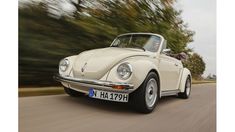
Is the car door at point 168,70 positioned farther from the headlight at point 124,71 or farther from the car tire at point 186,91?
the headlight at point 124,71

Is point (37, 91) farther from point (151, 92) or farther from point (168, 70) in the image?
point (168, 70)

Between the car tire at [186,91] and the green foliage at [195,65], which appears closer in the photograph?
the green foliage at [195,65]

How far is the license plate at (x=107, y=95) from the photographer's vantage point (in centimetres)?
199

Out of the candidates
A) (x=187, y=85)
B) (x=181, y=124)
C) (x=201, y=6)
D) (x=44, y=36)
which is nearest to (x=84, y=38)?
(x=44, y=36)

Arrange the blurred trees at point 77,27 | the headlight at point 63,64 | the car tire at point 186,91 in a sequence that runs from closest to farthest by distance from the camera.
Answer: the blurred trees at point 77,27, the headlight at point 63,64, the car tire at point 186,91

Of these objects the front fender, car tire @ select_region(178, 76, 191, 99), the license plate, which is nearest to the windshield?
the front fender

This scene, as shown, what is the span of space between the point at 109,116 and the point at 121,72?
328 mm

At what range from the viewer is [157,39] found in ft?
7.44

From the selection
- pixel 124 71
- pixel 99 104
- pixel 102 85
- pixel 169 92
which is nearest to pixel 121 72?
pixel 124 71

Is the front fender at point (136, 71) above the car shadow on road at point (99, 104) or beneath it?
above

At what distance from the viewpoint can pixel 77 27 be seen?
1818 millimetres

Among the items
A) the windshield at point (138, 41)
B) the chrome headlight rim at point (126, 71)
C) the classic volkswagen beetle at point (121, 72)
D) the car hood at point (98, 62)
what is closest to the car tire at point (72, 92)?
the classic volkswagen beetle at point (121, 72)

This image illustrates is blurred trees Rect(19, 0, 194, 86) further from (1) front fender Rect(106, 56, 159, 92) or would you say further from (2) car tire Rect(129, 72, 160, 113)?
(2) car tire Rect(129, 72, 160, 113)
